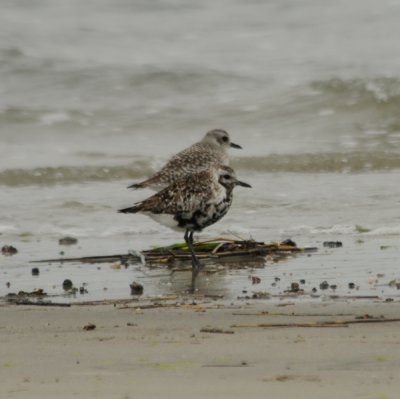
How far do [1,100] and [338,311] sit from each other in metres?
11.1

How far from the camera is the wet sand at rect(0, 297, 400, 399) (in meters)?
4.57

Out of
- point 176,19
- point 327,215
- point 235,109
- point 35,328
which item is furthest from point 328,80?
point 35,328

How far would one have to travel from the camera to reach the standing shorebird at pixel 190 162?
9.62 meters

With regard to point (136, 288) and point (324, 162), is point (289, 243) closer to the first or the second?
point (136, 288)

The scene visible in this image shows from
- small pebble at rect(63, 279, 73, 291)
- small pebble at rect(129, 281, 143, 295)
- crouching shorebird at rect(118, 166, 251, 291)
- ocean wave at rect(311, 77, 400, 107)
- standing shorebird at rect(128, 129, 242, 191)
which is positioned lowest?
small pebble at rect(129, 281, 143, 295)

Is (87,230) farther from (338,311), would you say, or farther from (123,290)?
(338,311)

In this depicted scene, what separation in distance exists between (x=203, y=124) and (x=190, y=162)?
18.6 ft

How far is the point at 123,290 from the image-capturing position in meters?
7.22

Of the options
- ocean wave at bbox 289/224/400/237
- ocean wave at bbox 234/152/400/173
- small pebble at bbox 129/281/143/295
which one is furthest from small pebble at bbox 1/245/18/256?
ocean wave at bbox 234/152/400/173

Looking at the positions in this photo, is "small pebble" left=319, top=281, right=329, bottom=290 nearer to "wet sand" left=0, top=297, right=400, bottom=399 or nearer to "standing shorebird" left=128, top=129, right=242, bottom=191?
"wet sand" left=0, top=297, right=400, bottom=399

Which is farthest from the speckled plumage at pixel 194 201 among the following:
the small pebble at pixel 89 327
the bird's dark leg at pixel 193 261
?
the small pebble at pixel 89 327

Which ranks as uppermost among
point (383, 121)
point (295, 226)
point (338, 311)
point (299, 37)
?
point (299, 37)

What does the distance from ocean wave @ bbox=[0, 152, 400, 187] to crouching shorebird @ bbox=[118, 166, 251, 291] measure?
3.98m

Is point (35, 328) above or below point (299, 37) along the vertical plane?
below
